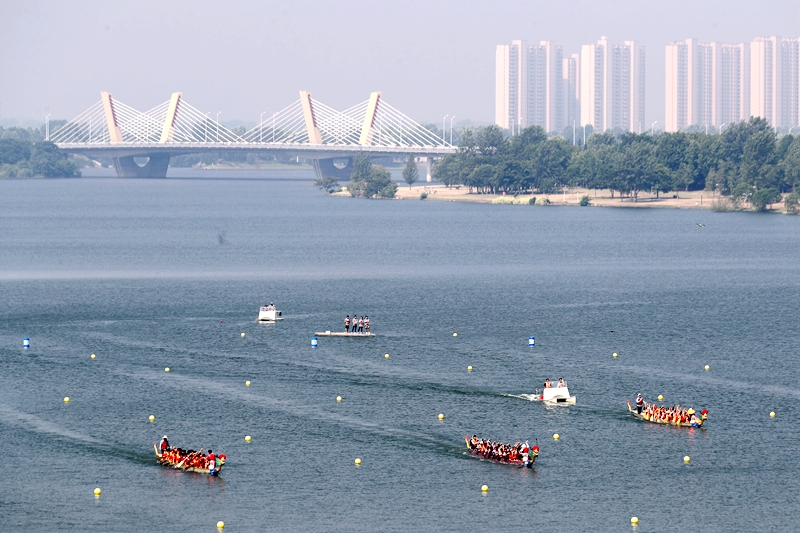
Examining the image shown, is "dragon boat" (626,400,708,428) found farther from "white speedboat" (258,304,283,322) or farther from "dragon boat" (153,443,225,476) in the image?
"white speedboat" (258,304,283,322)

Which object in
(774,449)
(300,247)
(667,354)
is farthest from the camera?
(300,247)

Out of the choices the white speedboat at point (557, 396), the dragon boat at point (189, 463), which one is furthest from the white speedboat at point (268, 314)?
the dragon boat at point (189, 463)

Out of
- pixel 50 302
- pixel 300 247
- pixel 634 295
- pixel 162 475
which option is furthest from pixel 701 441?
pixel 300 247

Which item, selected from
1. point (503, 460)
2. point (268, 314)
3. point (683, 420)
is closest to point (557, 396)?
point (683, 420)

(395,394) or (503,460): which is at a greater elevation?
(395,394)

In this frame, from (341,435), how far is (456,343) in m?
24.6

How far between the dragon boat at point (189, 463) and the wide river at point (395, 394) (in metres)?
0.45

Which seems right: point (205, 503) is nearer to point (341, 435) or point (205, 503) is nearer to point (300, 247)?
point (341, 435)

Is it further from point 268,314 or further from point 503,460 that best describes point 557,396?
point 268,314

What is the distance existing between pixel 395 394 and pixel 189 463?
16.3 meters

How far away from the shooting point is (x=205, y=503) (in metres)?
52.4

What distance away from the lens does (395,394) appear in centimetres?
6931

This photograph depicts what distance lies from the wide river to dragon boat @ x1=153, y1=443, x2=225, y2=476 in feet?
1.49

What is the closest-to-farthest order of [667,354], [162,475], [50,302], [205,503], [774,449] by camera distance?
[205,503], [162,475], [774,449], [667,354], [50,302]
